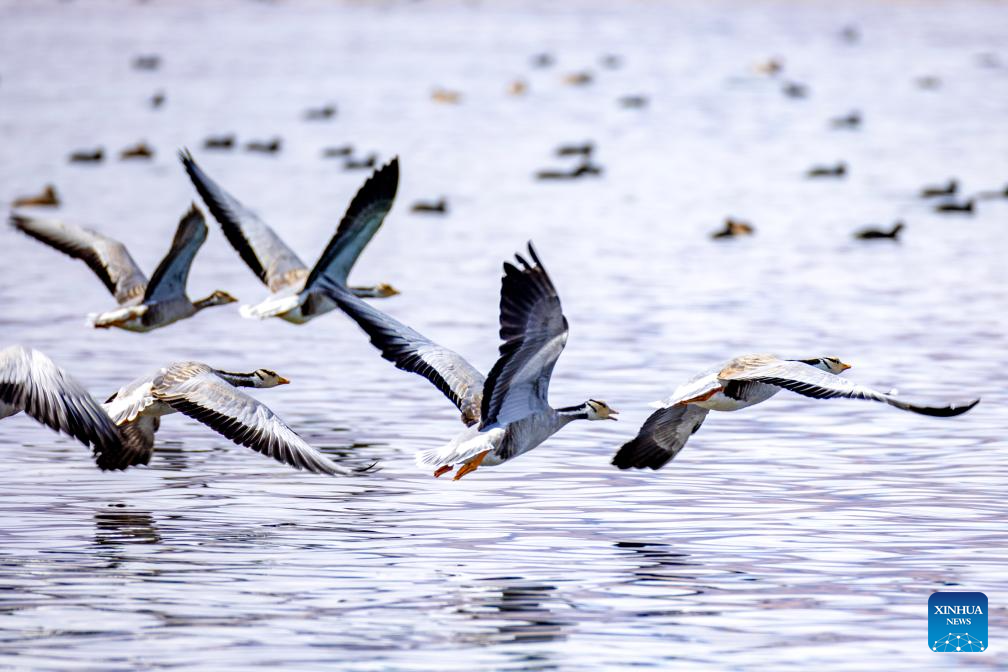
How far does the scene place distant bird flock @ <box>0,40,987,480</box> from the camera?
540 inches

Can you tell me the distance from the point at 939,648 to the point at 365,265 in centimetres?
2259

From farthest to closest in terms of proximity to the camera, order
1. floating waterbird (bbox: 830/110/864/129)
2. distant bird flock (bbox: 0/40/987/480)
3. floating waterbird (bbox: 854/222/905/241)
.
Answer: floating waterbird (bbox: 830/110/864/129)
floating waterbird (bbox: 854/222/905/241)
distant bird flock (bbox: 0/40/987/480)

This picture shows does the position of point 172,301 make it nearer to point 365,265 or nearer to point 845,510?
point 845,510

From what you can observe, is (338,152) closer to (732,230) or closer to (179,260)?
(732,230)

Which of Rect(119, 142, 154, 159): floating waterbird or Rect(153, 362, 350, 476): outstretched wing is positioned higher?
Rect(119, 142, 154, 159): floating waterbird

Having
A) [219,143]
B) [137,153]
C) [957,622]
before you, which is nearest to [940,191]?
[219,143]

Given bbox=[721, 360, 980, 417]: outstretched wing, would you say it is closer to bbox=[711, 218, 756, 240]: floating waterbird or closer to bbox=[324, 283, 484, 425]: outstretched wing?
bbox=[324, 283, 484, 425]: outstretched wing

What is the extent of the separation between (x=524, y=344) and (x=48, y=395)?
3.41 m

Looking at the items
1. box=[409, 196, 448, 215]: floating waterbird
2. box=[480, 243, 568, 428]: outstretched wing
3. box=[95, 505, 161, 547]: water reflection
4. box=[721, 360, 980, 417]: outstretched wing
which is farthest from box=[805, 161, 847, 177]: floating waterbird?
box=[95, 505, 161, 547]: water reflection

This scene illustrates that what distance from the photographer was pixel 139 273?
2120 centimetres

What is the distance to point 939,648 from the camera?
11125 millimetres

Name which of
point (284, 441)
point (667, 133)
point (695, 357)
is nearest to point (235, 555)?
point (284, 441)

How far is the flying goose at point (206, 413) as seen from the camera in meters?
14.2

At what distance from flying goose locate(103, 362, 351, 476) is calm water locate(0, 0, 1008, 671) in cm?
50
